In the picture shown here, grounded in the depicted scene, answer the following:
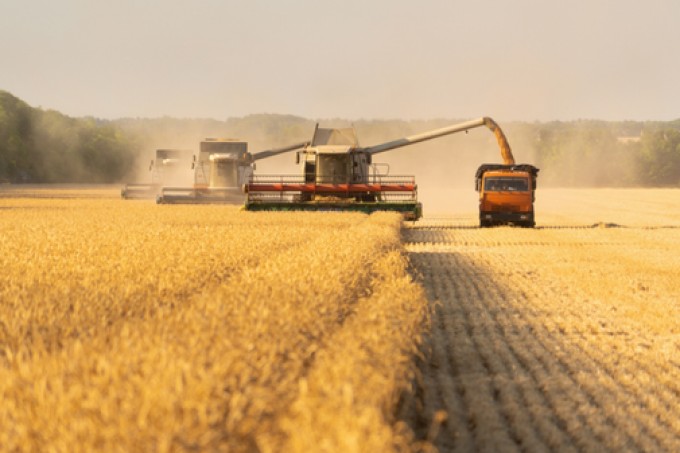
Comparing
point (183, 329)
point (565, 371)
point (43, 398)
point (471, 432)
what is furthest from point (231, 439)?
point (565, 371)

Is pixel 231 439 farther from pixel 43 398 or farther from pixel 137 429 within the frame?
pixel 43 398

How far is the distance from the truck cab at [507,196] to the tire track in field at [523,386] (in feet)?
51.3

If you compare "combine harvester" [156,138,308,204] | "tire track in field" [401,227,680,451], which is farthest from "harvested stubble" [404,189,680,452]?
"combine harvester" [156,138,308,204]

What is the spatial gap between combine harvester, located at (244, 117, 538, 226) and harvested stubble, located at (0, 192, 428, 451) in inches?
742

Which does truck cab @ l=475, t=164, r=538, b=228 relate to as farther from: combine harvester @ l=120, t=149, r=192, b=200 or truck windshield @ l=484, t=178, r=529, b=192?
combine harvester @ l=120, t=149, r=192, b=200

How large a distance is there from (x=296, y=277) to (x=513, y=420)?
2449mm

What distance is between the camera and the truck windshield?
96.1 ft

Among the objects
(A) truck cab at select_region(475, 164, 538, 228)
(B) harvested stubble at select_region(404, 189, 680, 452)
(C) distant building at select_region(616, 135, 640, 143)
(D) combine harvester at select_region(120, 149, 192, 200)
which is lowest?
(B) harvested stubble at select_region(404, 189, 680, 452)

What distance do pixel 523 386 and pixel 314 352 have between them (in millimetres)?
3050

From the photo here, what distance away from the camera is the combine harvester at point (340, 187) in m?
28.4

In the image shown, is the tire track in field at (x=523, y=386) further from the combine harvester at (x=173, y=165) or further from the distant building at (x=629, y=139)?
the distant building at (x=629, y=139)

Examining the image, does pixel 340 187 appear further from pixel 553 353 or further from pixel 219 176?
pixel 553 353

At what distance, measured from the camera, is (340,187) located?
2902 cm

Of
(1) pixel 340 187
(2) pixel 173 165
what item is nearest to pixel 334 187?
(1) pixel 340 187
